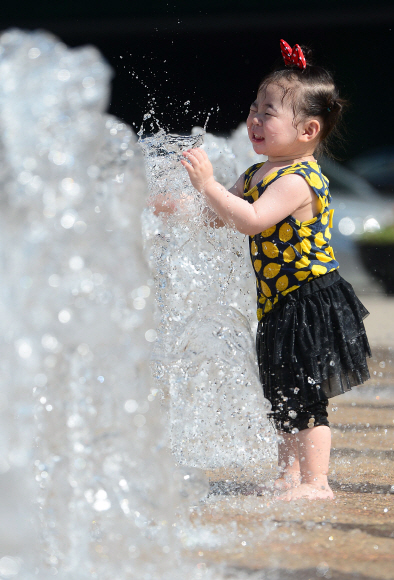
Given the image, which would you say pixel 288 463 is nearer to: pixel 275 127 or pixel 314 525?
pixel 314 525

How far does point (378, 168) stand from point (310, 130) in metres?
6.63

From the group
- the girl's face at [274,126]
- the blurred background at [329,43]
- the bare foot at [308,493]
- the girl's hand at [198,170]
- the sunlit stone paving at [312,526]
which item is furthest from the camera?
the blurred background at [329,43]

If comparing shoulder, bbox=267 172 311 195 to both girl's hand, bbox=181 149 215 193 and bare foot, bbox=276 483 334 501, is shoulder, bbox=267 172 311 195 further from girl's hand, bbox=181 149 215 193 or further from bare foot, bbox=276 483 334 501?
bare foot, bbox=276 483 334 501

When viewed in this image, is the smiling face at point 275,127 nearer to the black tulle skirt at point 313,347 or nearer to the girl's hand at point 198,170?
the girl's hand at point 198,170

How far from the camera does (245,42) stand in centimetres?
824

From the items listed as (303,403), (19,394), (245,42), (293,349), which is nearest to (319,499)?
(303,403)

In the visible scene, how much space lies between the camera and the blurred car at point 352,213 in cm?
753

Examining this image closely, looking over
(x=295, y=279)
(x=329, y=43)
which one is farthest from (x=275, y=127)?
(x=329, y=43)

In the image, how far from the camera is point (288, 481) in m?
1.71

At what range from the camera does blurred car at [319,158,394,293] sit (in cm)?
753

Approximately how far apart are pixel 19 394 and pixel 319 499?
724 mm

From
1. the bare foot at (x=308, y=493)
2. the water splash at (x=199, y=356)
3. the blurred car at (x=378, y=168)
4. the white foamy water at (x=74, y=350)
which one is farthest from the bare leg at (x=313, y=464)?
the blurred car at (x=378, y=168)

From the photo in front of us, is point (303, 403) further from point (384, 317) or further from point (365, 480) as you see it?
point (384, 317)

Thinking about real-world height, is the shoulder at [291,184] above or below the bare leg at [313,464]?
above
